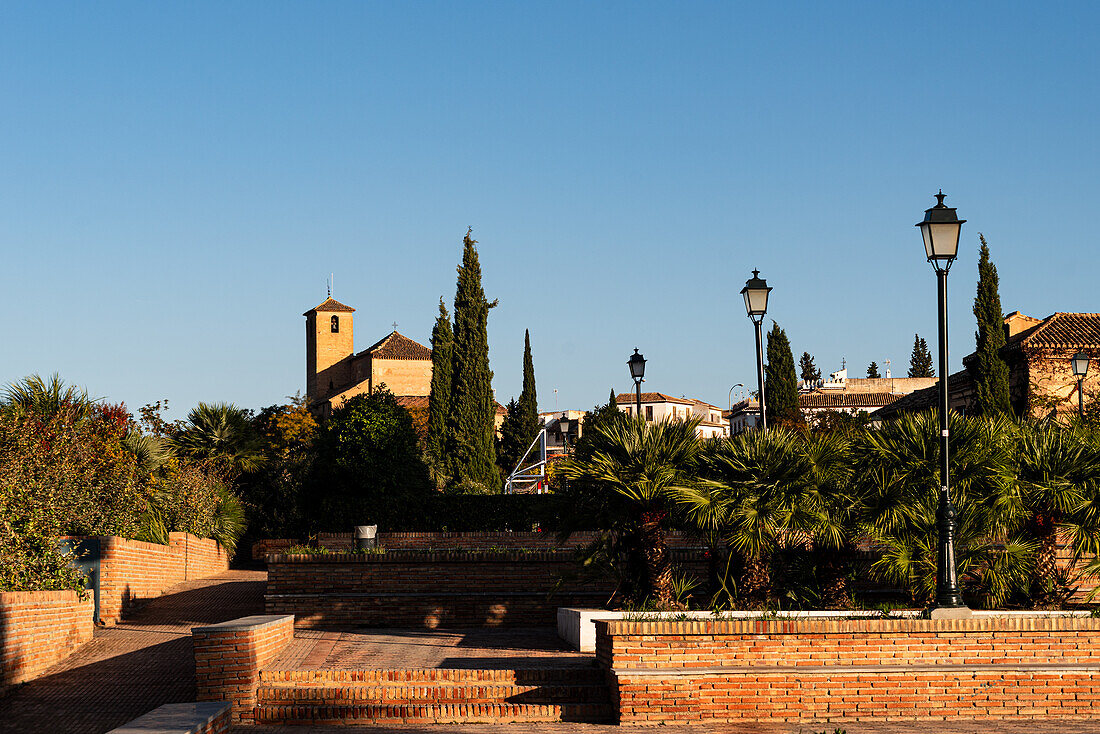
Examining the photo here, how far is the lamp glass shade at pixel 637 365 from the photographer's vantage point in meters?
19.4

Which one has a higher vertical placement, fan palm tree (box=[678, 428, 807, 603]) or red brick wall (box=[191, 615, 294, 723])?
fan palm tree (box=[678, 428, 807, 603])

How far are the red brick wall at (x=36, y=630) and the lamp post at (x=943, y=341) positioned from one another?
1029cm

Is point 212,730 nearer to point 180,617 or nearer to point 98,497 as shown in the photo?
point 180,617

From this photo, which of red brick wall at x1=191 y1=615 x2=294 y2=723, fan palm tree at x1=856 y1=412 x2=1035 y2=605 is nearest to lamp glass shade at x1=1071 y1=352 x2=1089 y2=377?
fan palm tree at x1=856 y1=412 x2=1035 y2=605

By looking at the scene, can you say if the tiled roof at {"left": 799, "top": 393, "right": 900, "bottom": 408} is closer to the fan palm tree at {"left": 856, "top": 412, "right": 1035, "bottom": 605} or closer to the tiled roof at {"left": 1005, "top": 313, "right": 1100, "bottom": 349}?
the tiled roof at {"left": 1005, "top": 313, "right": 1100, "bottom": 349}

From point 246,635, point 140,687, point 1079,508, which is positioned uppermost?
A: point 1079,508

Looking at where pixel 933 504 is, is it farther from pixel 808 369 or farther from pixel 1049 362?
pixel 808 369

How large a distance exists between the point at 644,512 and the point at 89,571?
9.34 meters

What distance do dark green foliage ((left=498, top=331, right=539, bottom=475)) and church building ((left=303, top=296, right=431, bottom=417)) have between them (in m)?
Result: 8.11

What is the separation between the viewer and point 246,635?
34.8 feet

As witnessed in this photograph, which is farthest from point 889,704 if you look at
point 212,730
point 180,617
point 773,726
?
point 180,617

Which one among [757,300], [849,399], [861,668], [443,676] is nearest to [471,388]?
[757,300]

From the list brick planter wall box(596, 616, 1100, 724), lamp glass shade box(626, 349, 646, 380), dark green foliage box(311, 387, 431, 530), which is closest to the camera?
brick planter wall box(596, 616, 1100, 724)

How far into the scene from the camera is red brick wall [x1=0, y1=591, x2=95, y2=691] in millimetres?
12102
